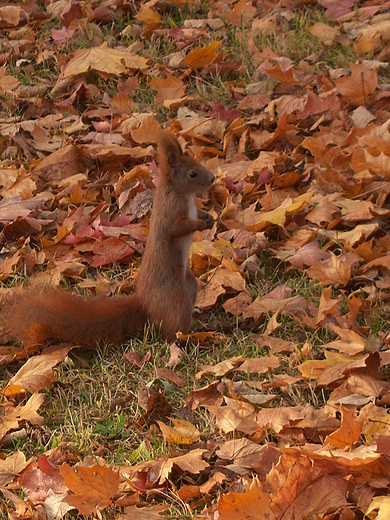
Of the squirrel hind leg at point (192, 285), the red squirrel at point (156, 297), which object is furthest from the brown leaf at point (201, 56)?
the squirrel hind leg at point (192, 285)

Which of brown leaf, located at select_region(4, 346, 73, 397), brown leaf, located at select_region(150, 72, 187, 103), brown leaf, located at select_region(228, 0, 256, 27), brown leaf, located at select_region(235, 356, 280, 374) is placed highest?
brown leaf, located at select_region(228, 0, 256, 27)

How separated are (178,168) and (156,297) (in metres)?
0.49

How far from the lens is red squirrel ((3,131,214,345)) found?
2811mm

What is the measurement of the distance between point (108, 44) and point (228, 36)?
754 mm

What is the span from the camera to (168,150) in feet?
9.74

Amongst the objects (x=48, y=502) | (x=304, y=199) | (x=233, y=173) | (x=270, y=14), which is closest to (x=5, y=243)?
(x=233, y=173)

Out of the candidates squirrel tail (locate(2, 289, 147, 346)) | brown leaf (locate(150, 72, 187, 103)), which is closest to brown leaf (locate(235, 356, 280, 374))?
squirrel tail (locate(2, 289, 147, 346))

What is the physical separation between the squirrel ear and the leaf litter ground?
0.47 metres

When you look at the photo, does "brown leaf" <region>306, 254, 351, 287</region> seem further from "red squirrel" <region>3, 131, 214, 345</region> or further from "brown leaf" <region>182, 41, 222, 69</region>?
"brown leaf" <region>182, 41, 222, 69</region>

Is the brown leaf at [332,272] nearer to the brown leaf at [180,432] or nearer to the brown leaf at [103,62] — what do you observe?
the brown leaf at [180,432]

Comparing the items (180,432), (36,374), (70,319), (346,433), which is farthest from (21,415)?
(346,433)

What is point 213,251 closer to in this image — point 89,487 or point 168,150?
point 168,150

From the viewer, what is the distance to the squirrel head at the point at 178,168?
2975 mm

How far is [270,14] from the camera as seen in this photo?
5070 mm
